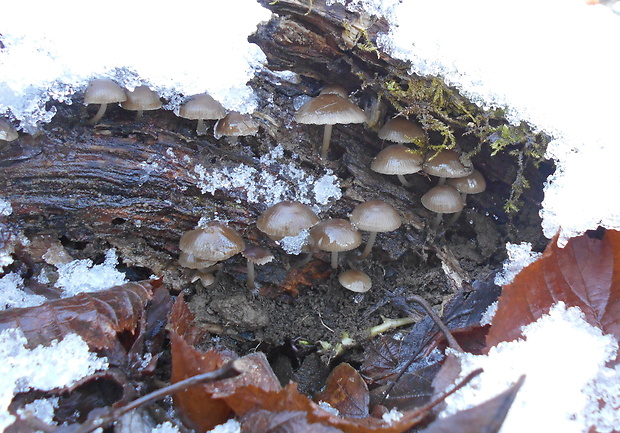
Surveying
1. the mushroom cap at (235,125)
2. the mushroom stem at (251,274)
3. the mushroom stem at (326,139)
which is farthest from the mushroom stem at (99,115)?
the mushroom stem at (326,139)

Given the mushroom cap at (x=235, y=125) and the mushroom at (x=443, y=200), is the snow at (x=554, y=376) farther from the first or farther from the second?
the mushroom cap at (x=235, y=125)

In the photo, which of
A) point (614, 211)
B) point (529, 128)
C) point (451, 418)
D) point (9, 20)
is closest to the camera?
point (451, 418)

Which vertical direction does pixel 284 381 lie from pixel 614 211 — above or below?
below

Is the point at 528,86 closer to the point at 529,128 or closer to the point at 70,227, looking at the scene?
the point at 529,128

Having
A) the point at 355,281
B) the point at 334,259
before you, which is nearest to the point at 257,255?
the point at 334,259

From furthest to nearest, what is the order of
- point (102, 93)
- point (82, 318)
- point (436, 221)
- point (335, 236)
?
point (436, 221)
point (335, 236)
point (102, 93)
point (82, 318)

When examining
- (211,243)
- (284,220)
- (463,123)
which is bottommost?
(211,243)

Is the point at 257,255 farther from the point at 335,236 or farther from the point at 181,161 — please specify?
the point at 181,161

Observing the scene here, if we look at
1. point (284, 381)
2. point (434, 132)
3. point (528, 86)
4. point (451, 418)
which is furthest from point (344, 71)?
point (451, 418)
